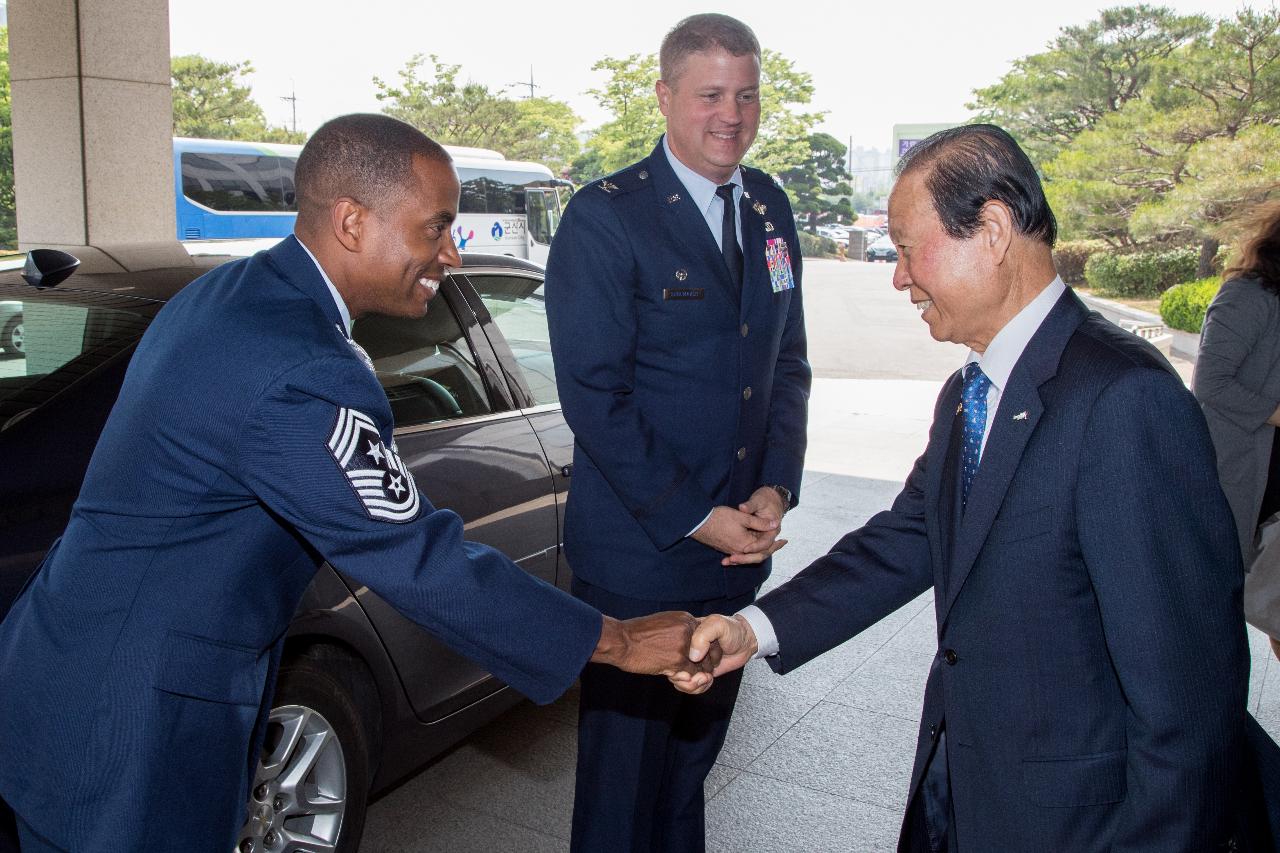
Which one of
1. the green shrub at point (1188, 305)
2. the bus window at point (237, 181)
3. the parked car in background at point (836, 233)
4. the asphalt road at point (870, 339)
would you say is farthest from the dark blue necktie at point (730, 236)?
the parked car in background at point (836, 233)

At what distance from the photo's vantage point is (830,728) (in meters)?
4.03

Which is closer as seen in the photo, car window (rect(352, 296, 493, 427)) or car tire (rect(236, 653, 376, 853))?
car tire (rect(236, 653, 376, 853))

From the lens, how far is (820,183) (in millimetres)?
58188

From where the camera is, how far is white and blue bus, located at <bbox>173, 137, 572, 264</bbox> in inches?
852

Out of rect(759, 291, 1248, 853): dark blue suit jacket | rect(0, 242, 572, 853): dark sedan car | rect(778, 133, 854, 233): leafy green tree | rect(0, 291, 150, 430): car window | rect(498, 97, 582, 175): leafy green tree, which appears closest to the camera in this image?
rect(759, 291, 1248, 853): dark blue suit jacket

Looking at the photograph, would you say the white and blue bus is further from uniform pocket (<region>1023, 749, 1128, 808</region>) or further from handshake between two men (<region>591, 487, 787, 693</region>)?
uniform pocket (<region>1023, 749, 1128, 808</region>)

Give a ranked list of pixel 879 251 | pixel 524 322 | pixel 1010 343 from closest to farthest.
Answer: pixel 1010 343 < pixel 524 322 < pixel 879 251

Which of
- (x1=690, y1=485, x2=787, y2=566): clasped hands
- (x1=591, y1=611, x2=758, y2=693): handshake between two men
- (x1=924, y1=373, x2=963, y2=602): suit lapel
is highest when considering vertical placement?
(x1=924, y1=373, x2=963, y2=602): suit lapel

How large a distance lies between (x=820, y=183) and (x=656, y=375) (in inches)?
2265

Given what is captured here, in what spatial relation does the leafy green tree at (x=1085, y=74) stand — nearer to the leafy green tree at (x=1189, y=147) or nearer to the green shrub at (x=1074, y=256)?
the green shrub at (x=1074, y=256)

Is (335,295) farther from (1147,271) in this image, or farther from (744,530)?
(1147,271)

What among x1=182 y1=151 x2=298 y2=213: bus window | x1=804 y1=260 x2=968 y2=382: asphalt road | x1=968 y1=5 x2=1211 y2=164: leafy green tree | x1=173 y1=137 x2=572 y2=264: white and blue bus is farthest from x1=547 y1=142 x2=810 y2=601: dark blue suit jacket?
x1=968 y1=5 x2=1211 y2=164: leafy green tree

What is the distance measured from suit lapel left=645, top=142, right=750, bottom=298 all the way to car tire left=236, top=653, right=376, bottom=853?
134 cm

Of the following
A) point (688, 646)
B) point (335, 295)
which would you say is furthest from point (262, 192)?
point (335, 295)
